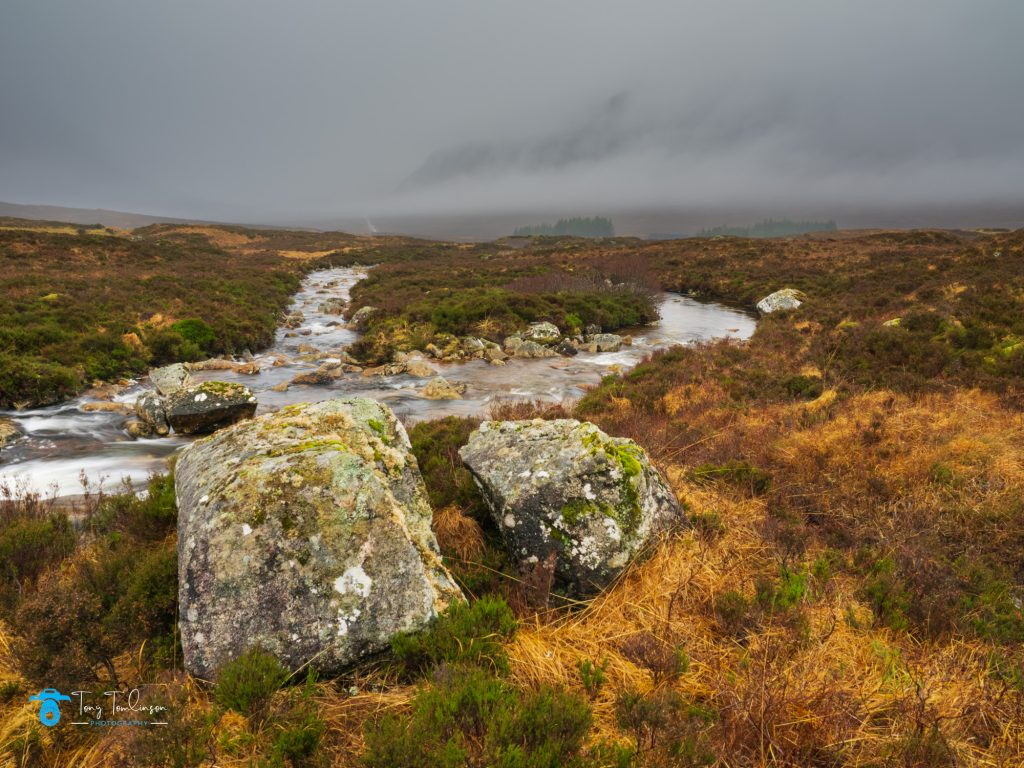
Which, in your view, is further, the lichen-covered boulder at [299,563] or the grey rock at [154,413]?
the grey rock at [154,413]

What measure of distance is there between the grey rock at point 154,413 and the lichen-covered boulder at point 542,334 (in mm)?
14200

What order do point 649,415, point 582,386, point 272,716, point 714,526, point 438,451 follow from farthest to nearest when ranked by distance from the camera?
1. point 582,386
2. point 649,415
3. point 438,451
4. point 714,526
5. point 272,716

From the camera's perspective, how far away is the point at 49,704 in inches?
113

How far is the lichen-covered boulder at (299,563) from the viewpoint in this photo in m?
3.06

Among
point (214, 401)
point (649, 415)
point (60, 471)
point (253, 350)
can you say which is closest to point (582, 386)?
point (649, 415)

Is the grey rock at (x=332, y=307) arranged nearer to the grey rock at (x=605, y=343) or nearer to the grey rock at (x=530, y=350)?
the grey rock at (x=530, y=350)

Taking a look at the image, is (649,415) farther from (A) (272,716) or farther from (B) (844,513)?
(A) (272,716)

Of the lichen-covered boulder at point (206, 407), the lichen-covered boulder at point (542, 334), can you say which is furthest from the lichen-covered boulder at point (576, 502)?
the lichen-covered boulder at point (542, 334)

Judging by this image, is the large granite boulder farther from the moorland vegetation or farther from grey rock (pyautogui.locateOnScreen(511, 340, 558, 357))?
the moorland vegetation

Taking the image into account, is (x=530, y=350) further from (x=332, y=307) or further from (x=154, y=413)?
(x=332, y=307)

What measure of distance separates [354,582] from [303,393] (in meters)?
13.0

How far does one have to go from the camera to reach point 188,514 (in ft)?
A: 11.9

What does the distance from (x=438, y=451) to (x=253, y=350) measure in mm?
17157

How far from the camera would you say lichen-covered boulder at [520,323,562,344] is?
2211cm
